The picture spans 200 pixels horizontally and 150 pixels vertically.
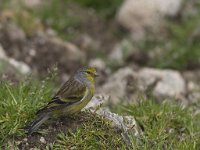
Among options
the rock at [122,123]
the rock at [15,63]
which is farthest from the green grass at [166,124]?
the rock at [15,63]

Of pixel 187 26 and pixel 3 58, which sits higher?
pixel 187 26

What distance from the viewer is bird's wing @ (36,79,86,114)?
7.01 metres

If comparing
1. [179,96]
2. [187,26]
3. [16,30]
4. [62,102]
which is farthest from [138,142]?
[187,26]

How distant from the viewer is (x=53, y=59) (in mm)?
11625

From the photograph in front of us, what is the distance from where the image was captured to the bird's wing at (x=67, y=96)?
23.0 ft

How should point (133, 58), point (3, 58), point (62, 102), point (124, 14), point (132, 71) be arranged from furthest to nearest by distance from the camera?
1. point (124, 14)
2. point (133, 58)
3. point (132, 71)
4. point (3, 58)
5. point (62, 102)

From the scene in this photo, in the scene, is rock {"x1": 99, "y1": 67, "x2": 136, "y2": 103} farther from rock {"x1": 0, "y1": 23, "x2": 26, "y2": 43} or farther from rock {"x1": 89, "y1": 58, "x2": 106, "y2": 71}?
rock {"x1": 0, "y1": 23, "x2": 26, "y2": 43}

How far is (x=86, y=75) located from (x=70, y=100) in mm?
482

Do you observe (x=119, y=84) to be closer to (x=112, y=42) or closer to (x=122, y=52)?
(x=122, y=52)

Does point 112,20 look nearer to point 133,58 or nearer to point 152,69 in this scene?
point 133,58

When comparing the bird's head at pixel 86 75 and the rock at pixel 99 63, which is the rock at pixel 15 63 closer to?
the rock at pixel 99 63

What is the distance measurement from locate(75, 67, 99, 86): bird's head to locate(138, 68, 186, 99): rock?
2851 millimetres

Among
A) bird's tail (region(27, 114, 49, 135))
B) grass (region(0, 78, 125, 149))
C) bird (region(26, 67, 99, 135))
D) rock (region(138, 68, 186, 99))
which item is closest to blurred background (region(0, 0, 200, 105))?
rock (region(138, 68, 186, 99))

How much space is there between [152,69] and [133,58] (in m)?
0.87
